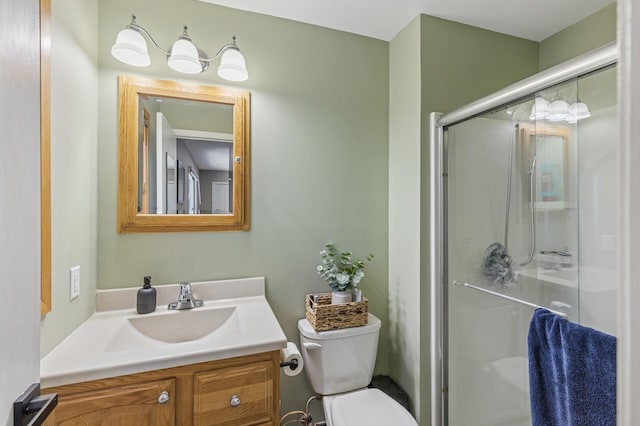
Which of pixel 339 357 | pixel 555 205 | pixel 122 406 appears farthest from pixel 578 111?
pixel 122 406

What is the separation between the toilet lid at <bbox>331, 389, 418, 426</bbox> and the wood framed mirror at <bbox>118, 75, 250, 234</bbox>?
37.9 inches

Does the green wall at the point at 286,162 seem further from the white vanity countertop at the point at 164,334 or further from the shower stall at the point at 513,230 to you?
the shower stall at the point at 513,230

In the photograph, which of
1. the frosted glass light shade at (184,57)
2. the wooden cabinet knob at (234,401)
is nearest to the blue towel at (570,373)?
the wooden cabinet knob at (234,401)

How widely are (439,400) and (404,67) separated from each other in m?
1.77

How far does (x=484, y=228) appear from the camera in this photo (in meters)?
1.53

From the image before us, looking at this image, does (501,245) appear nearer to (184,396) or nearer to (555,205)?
(555,205)

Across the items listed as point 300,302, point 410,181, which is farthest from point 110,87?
point 410,181

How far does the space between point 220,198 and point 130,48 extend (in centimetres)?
74

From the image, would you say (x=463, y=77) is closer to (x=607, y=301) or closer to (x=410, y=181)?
(x=410, y=181)

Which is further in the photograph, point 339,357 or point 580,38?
point 580,38

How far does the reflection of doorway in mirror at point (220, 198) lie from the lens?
5.11 feet

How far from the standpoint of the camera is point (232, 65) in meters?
1.46

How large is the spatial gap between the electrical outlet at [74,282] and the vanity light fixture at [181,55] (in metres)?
0.90

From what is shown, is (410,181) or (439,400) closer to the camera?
(439,400)
